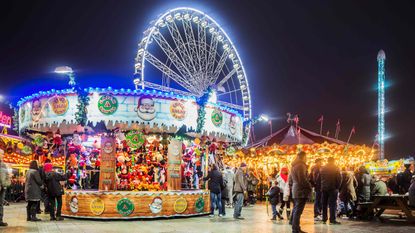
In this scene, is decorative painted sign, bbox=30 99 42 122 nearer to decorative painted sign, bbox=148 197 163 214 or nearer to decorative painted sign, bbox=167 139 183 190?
decorative painted sign, bbox=167 139 183 190

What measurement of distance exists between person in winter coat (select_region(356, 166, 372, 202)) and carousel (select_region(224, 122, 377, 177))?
24.5 ft

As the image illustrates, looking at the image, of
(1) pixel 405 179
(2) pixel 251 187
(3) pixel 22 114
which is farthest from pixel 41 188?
(2) pixel 251 187

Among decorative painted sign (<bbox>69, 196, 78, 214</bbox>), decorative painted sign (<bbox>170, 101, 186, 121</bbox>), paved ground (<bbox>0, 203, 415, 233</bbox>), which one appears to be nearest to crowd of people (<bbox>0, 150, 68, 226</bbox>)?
paved ground (<bbox>0, 203, 415, 233</bbox>)

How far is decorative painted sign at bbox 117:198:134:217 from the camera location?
11531mm

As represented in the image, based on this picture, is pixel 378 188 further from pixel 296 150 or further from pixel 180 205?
pixel 296 150

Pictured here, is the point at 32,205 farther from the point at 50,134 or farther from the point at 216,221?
Result: the point at 216,221

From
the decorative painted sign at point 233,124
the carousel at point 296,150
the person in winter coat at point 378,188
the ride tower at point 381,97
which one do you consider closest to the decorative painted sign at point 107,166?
the decorative painted sign at point 233,124

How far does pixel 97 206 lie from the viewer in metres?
11.6

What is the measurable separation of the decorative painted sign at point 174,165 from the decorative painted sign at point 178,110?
31.5 inches

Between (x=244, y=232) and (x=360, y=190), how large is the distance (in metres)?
4.74

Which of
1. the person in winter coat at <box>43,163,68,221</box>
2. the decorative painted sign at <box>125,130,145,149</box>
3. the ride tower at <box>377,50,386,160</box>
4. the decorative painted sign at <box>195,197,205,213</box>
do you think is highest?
the ride tower at <box>377,50,386,160</box>

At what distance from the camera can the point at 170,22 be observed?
21.6m

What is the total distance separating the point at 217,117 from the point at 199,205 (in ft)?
9.02

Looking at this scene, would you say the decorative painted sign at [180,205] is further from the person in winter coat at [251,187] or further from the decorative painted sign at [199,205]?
the person in winter coat at [251,187]
